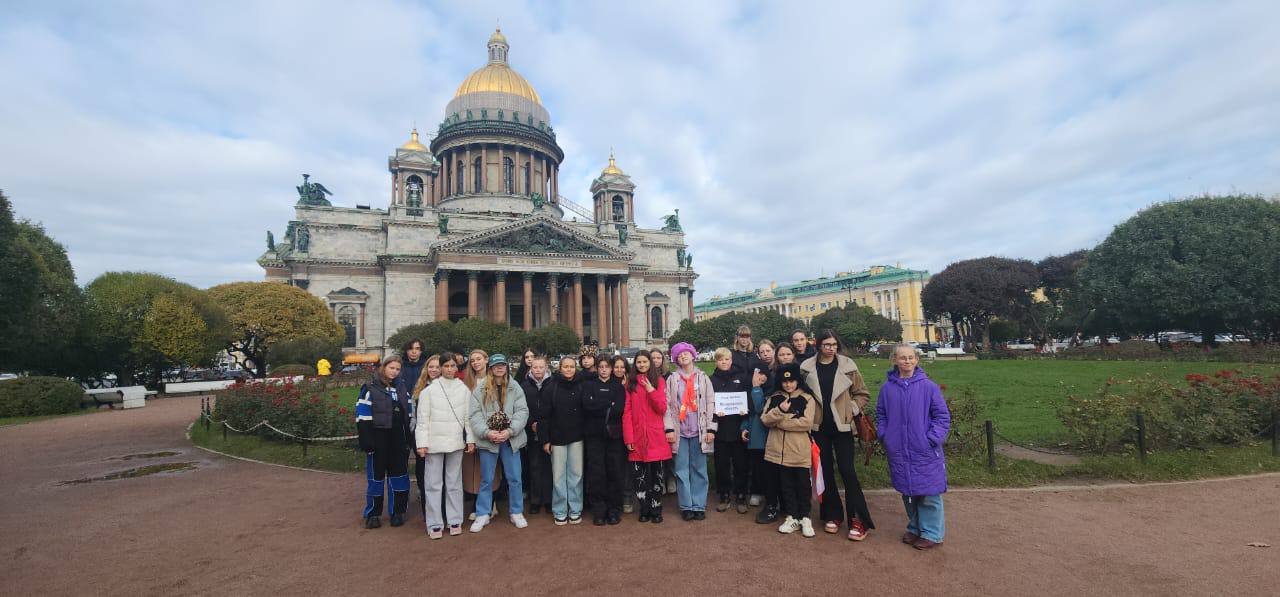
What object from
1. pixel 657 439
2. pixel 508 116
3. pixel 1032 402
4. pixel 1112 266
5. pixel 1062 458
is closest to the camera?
pixel 657 439

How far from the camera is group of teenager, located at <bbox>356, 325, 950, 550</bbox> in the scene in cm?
609

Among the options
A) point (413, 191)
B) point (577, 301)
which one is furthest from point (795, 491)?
point (413, 191)

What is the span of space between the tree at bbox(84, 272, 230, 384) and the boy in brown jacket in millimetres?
33228

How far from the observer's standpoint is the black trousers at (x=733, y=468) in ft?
22.7

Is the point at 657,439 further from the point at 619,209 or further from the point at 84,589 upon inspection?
the point at 619,209

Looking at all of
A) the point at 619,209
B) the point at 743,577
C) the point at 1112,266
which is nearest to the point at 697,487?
the point at 743,577

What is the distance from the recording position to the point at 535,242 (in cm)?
4428

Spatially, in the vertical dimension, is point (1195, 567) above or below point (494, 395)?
below

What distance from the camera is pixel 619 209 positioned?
55906 millimetres

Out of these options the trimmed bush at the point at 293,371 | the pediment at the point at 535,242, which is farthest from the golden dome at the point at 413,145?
the trimmed bush at the point at 293,371

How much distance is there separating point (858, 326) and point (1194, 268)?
60.9ft

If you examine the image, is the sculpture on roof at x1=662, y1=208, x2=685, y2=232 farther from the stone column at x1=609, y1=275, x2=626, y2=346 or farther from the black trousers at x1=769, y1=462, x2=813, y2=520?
the black trousers at x1=769, y1=462, x2=813, y2=520

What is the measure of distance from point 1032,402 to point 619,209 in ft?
147

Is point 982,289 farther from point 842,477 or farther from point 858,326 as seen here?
point 842,477
